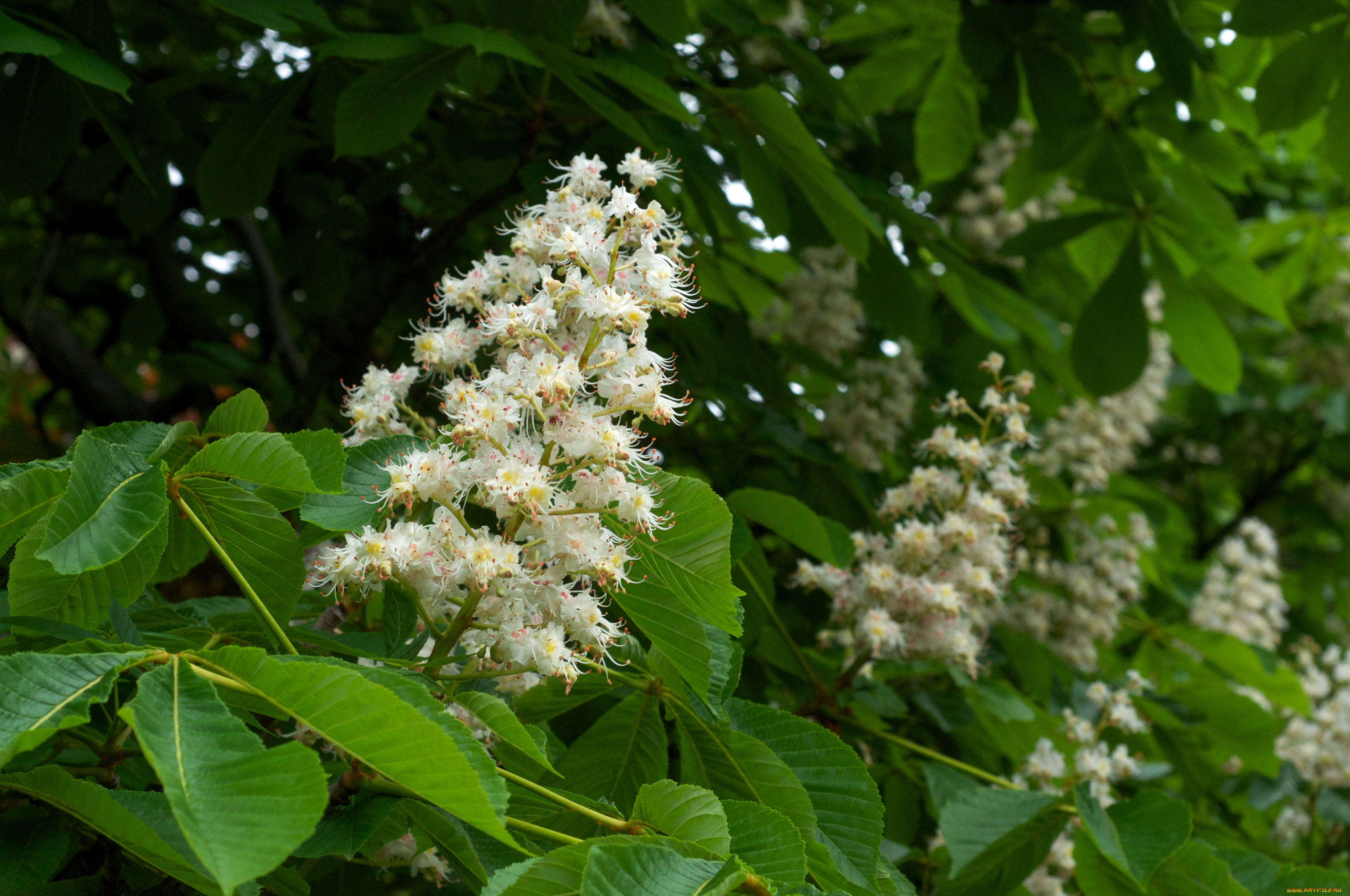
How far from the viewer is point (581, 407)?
119 centimetres

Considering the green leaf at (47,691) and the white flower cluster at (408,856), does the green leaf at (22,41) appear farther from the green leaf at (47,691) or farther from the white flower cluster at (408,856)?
the white flower cluster at (408,856)

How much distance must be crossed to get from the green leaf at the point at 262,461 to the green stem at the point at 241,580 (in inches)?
3.0

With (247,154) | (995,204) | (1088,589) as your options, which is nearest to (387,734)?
(247,154)

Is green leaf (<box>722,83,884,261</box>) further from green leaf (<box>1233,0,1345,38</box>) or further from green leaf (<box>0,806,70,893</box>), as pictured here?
green leaf (<box>0,806,70,893</box>)

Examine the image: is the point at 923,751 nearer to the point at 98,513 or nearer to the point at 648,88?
the point at 648,88

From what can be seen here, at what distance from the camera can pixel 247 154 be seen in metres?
2.27

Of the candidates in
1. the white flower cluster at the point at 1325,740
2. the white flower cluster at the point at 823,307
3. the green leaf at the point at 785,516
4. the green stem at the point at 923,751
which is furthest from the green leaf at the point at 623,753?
the white flower cluster at the point at 1325,740

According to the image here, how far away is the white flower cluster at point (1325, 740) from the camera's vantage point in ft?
10.6

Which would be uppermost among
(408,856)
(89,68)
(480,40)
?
(480,40)

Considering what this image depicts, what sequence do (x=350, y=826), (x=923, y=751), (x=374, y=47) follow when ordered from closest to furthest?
(x=350, y=826), (x=374, y=47), (x=923, y=751)

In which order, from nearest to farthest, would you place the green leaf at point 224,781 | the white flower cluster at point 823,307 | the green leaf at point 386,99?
the green leaf at point 224,781, the green leaf at point 386,99, the white flower cluster at point 823,307

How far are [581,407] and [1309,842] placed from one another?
3.00 m

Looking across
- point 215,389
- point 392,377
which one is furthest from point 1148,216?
point 215,389

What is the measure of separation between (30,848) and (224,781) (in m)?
0.47
